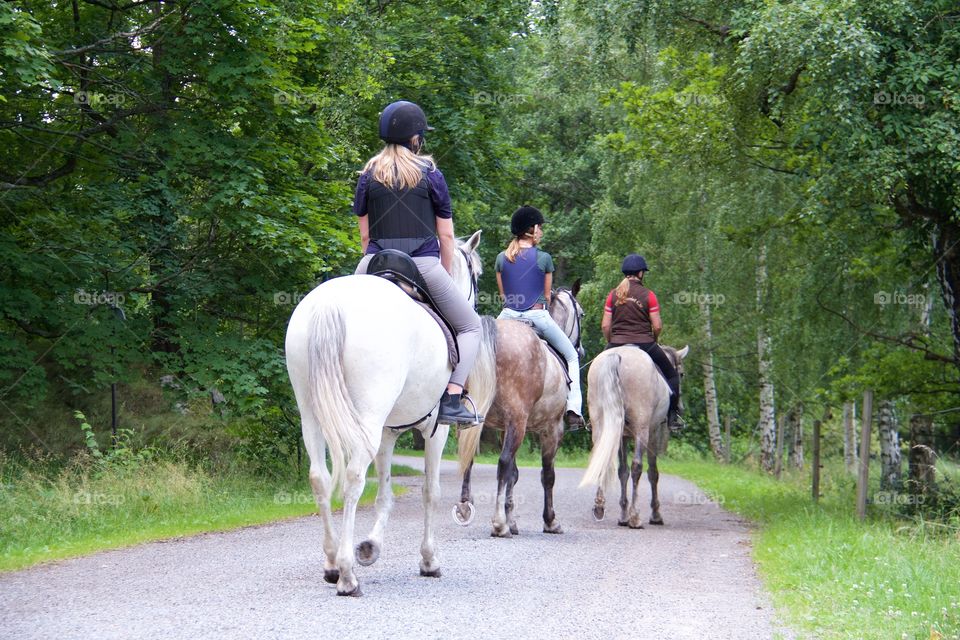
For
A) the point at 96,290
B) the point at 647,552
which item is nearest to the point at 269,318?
the point at 96,290

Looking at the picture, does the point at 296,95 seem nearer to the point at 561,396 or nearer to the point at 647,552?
the point at 561,396

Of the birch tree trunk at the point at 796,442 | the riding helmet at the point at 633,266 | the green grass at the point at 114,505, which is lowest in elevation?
the birch tree trunk at the point at 796,442

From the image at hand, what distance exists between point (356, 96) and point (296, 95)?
244cm

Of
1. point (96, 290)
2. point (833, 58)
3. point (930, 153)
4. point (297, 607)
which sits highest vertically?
point (833, 58)

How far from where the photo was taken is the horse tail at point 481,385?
1032cm

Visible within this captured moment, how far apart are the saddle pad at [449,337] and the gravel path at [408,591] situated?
166cm

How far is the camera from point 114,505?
11977 millimetres

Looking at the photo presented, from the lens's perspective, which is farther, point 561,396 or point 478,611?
point 561,396

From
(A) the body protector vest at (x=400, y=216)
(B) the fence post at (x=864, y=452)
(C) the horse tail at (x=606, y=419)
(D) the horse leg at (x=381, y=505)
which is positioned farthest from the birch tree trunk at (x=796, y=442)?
(A) the body protector vest at (x=400, y=216)

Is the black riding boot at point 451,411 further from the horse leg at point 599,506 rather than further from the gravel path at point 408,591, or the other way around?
the horse leg at point 599,506

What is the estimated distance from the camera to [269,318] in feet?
54.7

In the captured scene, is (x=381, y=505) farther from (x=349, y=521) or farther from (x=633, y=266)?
(x=633, y=266)

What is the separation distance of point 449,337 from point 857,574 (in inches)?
150

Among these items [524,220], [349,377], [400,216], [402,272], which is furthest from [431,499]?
[524,220]
